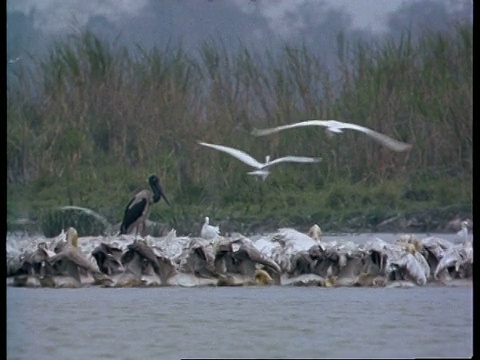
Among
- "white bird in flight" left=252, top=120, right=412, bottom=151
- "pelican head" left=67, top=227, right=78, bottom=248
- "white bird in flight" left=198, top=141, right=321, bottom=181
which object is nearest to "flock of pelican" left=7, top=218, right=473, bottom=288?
"pelican head" left=67, top=227, right=78, bottom=248

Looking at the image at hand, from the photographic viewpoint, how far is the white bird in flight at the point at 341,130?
5902mm

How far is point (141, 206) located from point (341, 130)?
0.98 m

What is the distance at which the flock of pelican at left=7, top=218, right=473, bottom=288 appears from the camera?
594 centimetres

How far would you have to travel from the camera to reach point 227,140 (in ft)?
19.6

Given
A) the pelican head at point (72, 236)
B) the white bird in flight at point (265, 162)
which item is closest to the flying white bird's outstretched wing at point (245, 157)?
the white bird in flight at point (265, 162)

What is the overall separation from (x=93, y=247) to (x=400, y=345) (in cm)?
147

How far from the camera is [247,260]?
5957mm

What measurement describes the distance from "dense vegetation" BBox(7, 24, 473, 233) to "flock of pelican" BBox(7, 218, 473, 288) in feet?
0.32

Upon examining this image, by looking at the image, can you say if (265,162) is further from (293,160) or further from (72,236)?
(72,236)

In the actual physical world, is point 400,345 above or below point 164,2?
below

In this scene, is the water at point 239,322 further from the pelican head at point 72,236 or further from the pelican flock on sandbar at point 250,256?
the pelican head at point 72,236
